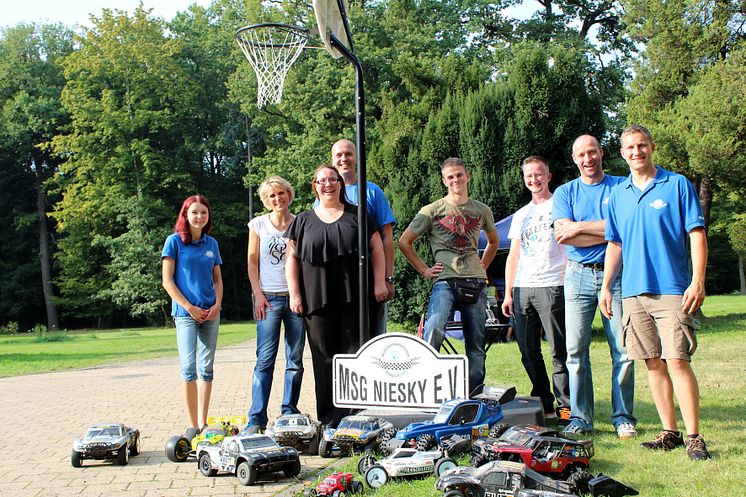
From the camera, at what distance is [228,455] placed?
15.3 ft

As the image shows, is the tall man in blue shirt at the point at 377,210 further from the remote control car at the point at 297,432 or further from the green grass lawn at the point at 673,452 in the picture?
the green grass lawn at the point at 673,452

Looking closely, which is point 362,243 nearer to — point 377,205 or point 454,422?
point 377,205

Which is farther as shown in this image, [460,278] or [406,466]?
[460,278]

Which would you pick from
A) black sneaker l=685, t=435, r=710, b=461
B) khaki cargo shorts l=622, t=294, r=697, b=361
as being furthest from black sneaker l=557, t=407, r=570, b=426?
black sneaker l=685, t=435, r=710, b=461

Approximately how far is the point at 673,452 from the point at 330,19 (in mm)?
4154

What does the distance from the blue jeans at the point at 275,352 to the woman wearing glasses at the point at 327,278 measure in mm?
221

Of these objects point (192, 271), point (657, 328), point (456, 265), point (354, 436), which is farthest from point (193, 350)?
point (657, 328)

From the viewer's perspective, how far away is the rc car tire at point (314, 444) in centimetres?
532

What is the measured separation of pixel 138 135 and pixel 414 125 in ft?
102

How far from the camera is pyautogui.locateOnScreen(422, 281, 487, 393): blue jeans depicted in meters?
6.04

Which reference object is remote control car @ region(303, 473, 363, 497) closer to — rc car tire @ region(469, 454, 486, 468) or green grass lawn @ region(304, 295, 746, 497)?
green grass lawn @ region(304, 295, 746, 497)

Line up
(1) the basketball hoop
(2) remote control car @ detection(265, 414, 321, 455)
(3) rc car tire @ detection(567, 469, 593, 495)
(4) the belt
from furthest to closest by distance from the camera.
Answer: (1) the basketball hoop, (4) the belt, (2) remote control car @ detection(265, 414, 321, 455), (3) rc car tire @ detection(567, 469, 593, 495)

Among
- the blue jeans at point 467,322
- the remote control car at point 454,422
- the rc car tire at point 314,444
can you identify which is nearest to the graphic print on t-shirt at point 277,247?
the blue jeans at point 467,322

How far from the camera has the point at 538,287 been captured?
6055 mm
